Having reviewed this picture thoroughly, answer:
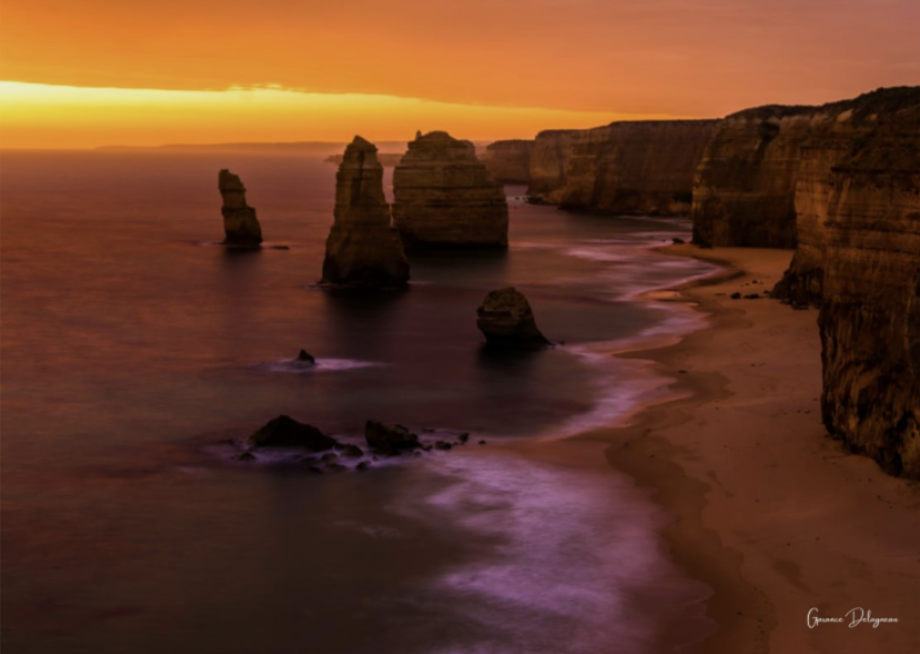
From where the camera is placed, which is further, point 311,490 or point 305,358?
point 305,358

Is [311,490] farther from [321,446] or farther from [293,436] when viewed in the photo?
[293,436]

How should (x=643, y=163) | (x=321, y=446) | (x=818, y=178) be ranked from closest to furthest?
(x=321, y=446) < (x=818, y=178) < (x=643, y=163)

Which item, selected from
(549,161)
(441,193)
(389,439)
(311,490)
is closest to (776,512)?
(311,490)

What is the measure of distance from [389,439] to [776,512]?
10493mm

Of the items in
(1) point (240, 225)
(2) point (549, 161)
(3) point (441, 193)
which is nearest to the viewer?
(3) point (441, 193)

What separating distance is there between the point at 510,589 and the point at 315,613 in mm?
3374

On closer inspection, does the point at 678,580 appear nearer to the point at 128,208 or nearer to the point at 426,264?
the point at 426,264

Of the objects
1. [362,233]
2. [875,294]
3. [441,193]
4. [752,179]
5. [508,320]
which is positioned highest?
[875,294]

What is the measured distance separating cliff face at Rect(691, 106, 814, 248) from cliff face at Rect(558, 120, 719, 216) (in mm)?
46496

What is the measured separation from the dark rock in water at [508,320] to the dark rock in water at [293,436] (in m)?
14.9

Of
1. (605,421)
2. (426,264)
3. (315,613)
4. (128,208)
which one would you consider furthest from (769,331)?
(128,208)

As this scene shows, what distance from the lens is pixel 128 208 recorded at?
15412 cm

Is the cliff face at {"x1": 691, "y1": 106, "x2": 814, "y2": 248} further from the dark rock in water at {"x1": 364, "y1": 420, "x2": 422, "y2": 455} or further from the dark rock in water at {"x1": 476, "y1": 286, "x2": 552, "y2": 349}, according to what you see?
the dark rock in water at {"x1": 364, "y1": 420, "x2": 422, "y2": 455}

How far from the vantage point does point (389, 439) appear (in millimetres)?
29344
